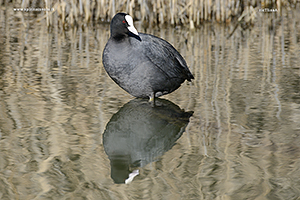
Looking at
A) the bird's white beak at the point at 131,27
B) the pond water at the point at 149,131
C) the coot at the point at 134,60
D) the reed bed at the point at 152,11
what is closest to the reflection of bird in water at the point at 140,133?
the pond water at the point at 149,131

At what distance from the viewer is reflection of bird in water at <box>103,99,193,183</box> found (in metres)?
2.72

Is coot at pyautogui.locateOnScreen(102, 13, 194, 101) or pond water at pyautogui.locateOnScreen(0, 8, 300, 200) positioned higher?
coot at pyautogui.locateOnScreen(102, 13, 194, 101)

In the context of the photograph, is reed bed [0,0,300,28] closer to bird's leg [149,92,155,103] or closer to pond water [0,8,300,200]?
pond water [0,8,300,200]

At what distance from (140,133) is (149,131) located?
0.27ft

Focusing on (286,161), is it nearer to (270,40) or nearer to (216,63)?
(216,63)

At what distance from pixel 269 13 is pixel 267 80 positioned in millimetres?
6230

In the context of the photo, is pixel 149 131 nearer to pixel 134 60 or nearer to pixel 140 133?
pixel 140 133

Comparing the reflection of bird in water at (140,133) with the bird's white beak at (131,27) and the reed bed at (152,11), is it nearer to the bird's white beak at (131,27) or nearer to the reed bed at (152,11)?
the bird's white beak at (131,27)

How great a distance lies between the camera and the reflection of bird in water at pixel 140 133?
8.91 ft

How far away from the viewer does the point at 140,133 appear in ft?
10.6

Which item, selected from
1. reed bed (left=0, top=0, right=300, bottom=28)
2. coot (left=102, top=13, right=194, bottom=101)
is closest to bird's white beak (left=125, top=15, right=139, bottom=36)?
coot (left=102, top=13, right=194, bottom=101)

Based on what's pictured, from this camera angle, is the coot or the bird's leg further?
the bird's leg

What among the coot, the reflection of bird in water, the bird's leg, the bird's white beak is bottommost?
the reflection of bird in water

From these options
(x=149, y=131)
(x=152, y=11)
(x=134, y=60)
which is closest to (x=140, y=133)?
(x=149, y=131)
